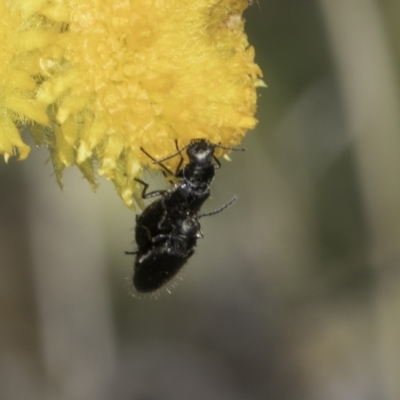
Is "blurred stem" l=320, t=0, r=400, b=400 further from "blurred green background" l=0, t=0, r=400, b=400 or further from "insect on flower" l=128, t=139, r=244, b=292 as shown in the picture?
"insect on flower" l=128, t=139, r=244, b=292

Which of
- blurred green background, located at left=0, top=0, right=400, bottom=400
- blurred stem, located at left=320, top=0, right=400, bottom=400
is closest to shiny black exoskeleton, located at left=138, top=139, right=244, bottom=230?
blurred green background, located at left=0, top=0, right=400, bottom=400

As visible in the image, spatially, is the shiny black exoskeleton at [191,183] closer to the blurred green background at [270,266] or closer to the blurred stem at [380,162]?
the blurred green background at [270,266]

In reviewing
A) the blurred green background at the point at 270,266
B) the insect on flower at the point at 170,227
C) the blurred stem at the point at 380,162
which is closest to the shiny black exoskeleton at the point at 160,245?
the insect on flower at the point at 170,227

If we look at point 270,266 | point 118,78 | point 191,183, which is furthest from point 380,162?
point 118,78

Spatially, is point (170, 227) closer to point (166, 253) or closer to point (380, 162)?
point (166, 253)

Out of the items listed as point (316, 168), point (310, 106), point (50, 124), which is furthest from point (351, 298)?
point (50, 124)
